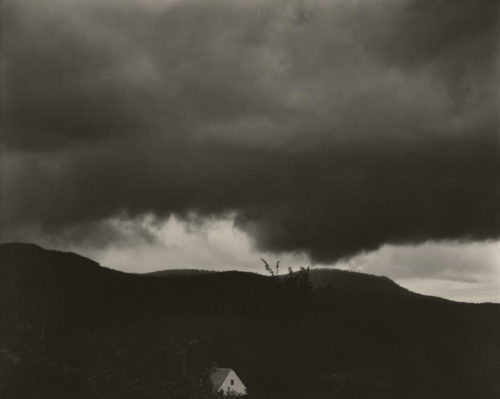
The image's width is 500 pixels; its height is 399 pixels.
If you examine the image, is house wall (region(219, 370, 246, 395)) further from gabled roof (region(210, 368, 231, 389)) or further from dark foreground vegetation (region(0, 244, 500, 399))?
dark foreground vegetation (region(0, 244, 500, 399))

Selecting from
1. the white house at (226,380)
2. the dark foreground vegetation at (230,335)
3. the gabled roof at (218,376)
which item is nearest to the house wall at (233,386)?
the white house at (226,380)

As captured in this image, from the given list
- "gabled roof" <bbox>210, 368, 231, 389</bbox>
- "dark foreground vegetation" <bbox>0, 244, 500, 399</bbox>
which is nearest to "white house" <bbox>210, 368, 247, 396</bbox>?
"gabled roof" <bbox>210, 368, 231, 389</bbox>

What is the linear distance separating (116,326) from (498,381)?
6558 centimetres

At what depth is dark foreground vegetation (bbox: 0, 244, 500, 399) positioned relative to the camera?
69.7 m

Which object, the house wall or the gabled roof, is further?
the house wall

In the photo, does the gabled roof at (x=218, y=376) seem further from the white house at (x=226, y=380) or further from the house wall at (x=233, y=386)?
the house wall at (x=233, y=386)

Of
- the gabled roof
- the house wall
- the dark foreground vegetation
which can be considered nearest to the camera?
the dark foreground vegetation

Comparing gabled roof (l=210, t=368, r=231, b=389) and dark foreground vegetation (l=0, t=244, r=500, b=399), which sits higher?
dark foreground vegetation (l=0, t=244, r=500, b=399)

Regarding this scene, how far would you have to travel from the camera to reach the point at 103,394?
185ft

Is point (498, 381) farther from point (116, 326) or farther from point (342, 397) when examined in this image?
point (116, 326)

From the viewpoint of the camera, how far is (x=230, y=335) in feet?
399

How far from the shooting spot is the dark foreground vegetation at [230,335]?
6969cm

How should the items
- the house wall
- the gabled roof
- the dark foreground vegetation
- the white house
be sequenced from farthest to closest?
the house wall → the white house → the gabled roof → the dark foreground vegetation

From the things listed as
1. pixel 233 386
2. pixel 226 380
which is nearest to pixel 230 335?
pixel 233 386
